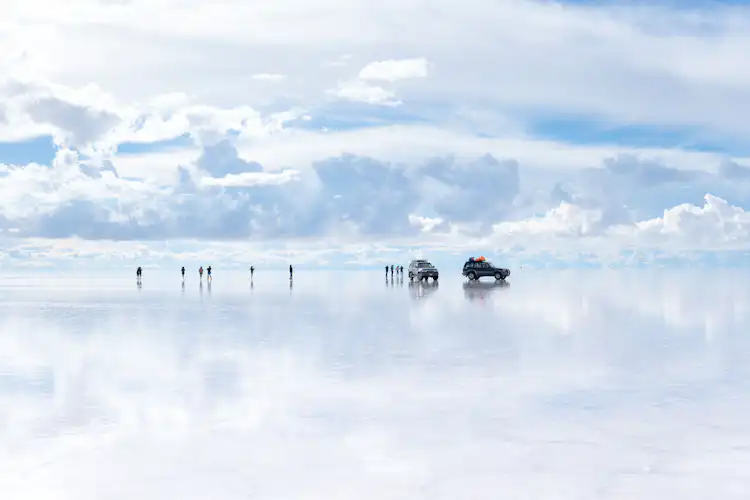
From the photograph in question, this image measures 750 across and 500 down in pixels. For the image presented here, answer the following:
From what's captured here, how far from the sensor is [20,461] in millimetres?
10148

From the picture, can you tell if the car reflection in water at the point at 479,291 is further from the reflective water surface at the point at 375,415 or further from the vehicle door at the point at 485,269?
the reflective water surface at the point at 375,415

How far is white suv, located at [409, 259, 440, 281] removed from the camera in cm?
8700

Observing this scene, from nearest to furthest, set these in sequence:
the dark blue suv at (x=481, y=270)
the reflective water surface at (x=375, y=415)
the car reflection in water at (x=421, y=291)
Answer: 1. the reflective water surface at (x=375, y=415)
2. the car reflection in water at (x=421, y=291)
3. the dark blue suv at (x=481, y=270)

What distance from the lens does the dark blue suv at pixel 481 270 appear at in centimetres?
8688

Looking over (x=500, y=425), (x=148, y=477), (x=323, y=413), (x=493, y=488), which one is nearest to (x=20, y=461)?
(x=148, y=477)

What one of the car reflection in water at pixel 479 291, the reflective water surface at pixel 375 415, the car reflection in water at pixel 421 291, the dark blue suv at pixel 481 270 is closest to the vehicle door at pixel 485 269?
the dark blue suv at pixel 481 270

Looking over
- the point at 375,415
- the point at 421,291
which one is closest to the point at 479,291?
the point at 421,291

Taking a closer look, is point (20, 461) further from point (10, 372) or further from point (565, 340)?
point (565, 340)

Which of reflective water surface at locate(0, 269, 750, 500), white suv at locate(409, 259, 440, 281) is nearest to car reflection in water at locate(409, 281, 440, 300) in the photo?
white suv at locate(409, 259, 440, 281)

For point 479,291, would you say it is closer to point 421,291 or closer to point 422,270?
point 421,291

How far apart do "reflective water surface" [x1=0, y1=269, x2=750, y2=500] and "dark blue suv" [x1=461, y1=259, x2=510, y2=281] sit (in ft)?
196

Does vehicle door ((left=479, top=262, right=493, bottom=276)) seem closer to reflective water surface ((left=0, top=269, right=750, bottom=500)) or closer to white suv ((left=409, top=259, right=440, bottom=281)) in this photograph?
white suv ((left=409, top=259, right=440, bottom=281))

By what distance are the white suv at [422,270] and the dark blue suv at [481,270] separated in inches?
132

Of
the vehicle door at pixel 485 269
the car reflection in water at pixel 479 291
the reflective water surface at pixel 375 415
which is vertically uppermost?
the vehicle door at pixel 485 269
